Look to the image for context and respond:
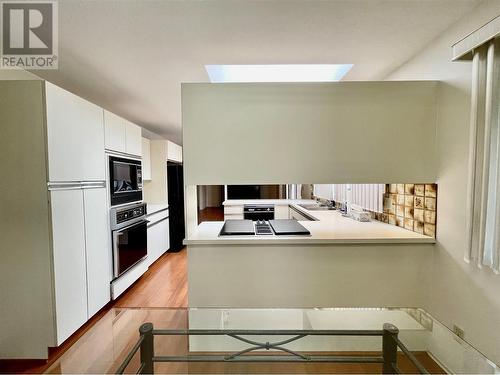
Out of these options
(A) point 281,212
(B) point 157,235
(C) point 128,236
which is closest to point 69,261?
(C) point 128,236

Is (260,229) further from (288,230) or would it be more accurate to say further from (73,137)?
(73,137)

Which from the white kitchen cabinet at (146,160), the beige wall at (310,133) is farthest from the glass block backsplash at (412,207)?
the white kitchen cabinet at (146,160)

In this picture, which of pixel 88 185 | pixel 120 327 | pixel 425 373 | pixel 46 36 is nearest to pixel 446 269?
pixel 425 373

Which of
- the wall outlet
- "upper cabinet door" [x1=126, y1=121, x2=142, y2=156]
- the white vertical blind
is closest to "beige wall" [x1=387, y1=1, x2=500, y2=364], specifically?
the wall outlet

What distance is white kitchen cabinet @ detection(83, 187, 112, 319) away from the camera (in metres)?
2.34

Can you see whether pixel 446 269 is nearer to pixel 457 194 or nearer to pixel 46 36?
pixel 457 194

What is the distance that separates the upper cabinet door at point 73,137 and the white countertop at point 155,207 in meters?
1.30

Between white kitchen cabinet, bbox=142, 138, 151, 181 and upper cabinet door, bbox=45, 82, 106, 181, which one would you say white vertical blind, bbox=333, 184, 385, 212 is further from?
white kitchen cabinet, bbox=142, 138, 151, 181

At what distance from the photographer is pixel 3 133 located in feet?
6.07

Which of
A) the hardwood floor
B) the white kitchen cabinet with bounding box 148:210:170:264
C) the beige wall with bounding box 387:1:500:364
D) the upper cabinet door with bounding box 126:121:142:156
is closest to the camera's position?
the hardwood floor

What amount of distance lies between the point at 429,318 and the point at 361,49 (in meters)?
1.97

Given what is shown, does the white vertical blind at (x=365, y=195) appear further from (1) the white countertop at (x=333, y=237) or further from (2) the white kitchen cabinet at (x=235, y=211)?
(2) the white kitchen cabinet at (x=235, y=211)

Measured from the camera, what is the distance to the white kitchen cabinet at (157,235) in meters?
3.78

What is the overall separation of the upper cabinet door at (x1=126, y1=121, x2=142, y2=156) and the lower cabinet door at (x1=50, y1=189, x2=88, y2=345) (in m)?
1.14
